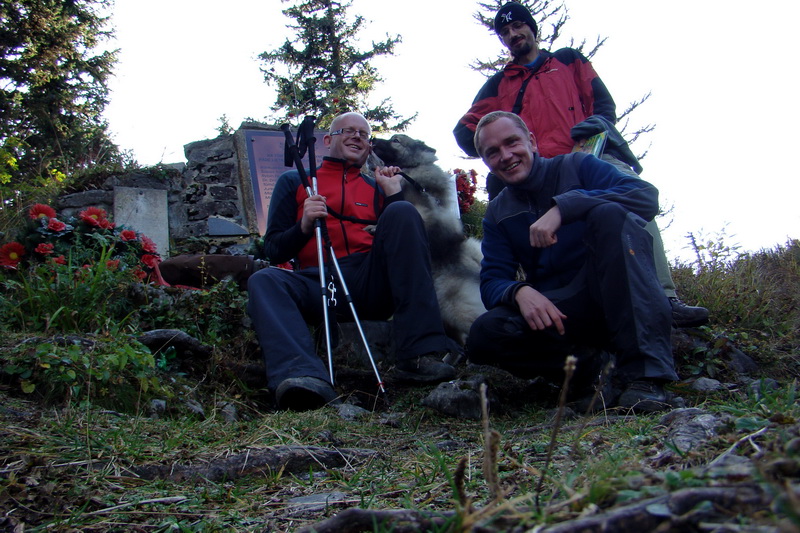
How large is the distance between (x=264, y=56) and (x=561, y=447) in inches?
678

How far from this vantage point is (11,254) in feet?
17.1

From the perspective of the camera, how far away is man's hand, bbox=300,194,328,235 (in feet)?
12.8

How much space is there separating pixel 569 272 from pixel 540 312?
16.8 inches

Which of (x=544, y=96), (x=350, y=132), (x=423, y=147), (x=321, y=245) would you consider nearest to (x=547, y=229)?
(x=321, y=245)

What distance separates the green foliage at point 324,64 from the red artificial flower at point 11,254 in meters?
11.9

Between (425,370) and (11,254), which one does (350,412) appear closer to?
(425,370)

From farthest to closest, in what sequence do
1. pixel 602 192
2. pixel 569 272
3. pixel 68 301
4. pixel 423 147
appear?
pixel 423 147, pixel 68 301, pixel 569 272, pixel 602 192

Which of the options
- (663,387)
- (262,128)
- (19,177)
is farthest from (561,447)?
(19,177)

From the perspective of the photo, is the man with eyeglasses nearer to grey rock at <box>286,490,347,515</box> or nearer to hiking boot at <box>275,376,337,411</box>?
hiking boot at <box>275,376,337,411</box>

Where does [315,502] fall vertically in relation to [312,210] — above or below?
below

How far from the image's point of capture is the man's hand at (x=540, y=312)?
308 centimetres

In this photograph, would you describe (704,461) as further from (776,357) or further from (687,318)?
(776,357)

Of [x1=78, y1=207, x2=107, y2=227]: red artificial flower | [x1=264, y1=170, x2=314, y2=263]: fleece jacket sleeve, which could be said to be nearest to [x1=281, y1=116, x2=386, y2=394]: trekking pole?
[x1=264, y1=170, x2=314, y2=263]: fleece jacket sleeve

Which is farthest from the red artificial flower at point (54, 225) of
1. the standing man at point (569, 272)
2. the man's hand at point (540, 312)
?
the man's hand at point (540, 312)
